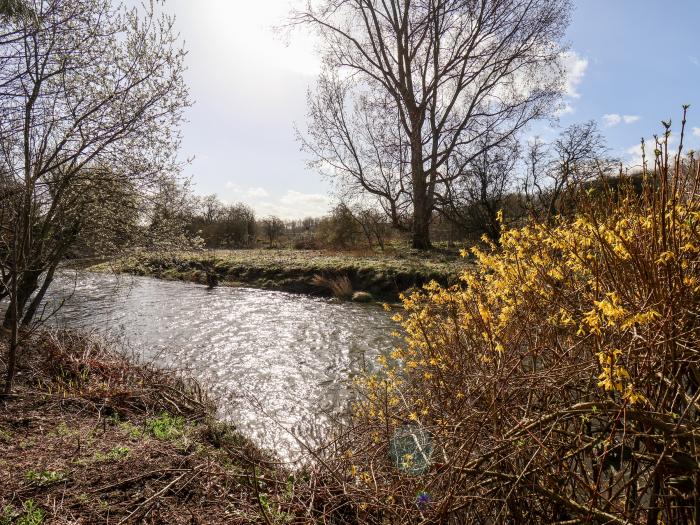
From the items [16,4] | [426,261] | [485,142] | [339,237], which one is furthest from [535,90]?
[16,4]

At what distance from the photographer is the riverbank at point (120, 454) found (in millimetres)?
2994

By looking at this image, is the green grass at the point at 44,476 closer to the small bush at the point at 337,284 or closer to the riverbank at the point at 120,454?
the riverbank at the point at 120,454

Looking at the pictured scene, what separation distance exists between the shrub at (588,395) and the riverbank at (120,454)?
0.88 meters

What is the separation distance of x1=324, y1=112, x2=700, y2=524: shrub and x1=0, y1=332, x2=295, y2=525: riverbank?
88 cm

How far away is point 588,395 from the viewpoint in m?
2.22

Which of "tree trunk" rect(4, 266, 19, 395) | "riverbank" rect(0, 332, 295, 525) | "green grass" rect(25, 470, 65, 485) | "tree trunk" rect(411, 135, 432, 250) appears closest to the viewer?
"riverbank" rect(0, 332, 295, 525)

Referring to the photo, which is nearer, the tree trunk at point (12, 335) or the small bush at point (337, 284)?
the tree trunk at point (12, 335)

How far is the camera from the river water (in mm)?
6242

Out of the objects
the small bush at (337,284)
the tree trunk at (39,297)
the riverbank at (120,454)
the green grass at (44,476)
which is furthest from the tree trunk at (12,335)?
the small bush at (337,284)

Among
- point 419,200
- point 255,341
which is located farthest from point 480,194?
point 255,341

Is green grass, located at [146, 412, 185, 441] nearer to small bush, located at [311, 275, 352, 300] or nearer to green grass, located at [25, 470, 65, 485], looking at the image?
green grass, located at [25, 470, 65, 485]

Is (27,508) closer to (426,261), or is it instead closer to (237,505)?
(237,505)

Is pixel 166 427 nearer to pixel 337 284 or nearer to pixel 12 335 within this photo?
pixel 12 335

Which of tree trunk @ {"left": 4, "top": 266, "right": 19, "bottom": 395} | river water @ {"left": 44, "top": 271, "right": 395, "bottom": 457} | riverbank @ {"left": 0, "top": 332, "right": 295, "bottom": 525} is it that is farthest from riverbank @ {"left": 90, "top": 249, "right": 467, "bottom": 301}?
tree trunk @ {"left": 4, "top": 266, "right": 19, "bottom": 395}
